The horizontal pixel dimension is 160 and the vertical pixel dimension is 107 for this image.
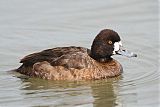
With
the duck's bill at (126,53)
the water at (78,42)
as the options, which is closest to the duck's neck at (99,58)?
the duck's bill at (126,53)

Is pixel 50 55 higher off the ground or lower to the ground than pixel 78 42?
Result: lower

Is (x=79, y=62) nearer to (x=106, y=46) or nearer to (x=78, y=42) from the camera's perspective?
(x=106, y=46)

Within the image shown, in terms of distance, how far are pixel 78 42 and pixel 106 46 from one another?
1.37m

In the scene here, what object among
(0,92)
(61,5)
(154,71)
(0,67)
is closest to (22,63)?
(0,67)

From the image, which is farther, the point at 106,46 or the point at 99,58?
the point at 99,58

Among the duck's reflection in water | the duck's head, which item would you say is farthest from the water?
the duck's head

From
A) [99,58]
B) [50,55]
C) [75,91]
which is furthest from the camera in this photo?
[99,58]

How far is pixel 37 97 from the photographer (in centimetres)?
917

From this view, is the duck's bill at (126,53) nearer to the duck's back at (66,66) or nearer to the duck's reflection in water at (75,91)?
the duck's back at (66,66)

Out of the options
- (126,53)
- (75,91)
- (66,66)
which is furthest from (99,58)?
(75,91)

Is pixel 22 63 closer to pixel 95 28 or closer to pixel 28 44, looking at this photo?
pixel 28 44

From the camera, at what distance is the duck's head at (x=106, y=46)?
33.5 feet

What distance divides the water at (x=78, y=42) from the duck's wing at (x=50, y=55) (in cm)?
30

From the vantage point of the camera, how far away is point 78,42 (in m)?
11.6
